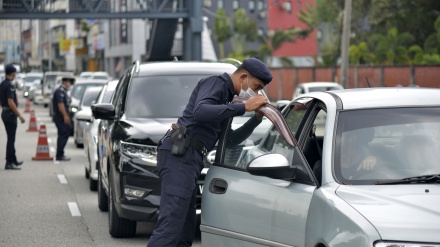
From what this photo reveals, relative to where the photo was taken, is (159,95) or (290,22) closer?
(159,95)

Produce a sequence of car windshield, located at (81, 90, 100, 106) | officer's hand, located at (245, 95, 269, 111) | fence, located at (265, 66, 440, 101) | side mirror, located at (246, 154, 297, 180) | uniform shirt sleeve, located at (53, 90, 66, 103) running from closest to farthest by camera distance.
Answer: side mirror, located at (246, 154, 297, 180)
officer's hand, located at (245, 95, 269, 111)
uniform shirt sleeve, located at (53, 90, 66, 103)
car windshield, located at (81, 90, 100, 106)
fence, located at (265, 66, 440, 101)

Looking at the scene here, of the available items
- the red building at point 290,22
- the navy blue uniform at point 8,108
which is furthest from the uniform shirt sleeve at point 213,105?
the red building at point 290,22

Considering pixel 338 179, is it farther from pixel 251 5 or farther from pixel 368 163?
pixel 251 5

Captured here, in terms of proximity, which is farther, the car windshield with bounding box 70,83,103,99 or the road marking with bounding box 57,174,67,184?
the car windshield with bounding box 70,83,103,99

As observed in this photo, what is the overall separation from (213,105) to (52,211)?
7127mm

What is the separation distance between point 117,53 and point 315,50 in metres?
19.2

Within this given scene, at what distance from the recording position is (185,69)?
12719mm

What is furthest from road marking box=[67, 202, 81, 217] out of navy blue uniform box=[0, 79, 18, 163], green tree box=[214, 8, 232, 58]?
green tree box=[214, 8, 232, 58]

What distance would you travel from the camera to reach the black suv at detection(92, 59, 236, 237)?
10734mm

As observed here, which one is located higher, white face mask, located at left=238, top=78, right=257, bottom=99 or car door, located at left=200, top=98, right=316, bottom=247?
white face mask, located at left=238, top=78, right=257, bottom=99

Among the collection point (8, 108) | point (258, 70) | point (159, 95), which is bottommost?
point (8, 108)

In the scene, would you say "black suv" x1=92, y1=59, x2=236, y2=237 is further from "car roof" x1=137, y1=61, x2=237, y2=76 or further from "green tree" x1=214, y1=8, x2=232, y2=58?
"green tree" x1=214, y1=8, x2=232, y2=58

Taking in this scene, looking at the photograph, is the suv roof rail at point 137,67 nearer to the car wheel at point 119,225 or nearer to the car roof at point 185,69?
the car roof at point 185,69

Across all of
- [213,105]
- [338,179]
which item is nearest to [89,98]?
[213,105]
